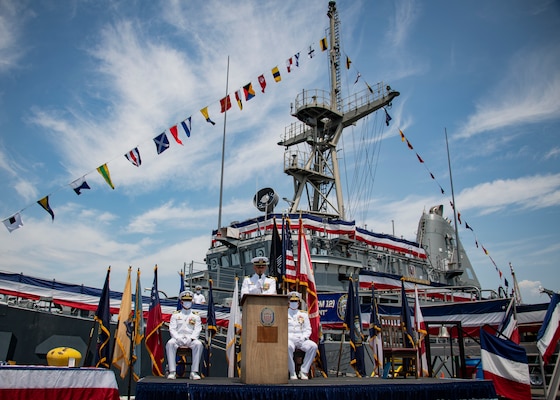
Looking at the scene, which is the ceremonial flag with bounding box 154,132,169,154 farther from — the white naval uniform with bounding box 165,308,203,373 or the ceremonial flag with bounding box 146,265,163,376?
the white naval uniform with bounding box 165,308,203,373

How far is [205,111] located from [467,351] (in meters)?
11.8

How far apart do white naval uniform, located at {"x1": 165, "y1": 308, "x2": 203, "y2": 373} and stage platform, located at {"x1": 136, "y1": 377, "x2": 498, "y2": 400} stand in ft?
5.93

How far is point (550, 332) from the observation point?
941 cm

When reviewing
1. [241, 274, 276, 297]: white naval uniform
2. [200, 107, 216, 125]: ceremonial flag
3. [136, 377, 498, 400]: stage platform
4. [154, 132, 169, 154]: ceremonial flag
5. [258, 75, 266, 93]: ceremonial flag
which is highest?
[258, 75, 266, 93]: ceremonial flag

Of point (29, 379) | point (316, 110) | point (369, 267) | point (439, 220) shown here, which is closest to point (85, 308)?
point (29, 379)

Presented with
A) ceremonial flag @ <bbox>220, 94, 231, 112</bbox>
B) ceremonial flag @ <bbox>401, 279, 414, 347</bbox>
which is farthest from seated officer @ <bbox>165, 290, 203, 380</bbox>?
ceremonial flag @ <bbox>220, 94, 231, 112</bbox>

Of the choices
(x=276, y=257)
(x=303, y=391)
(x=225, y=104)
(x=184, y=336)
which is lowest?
(x=303, y=391)

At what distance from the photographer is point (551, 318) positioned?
372 inches

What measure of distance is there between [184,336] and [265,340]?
2.45 m

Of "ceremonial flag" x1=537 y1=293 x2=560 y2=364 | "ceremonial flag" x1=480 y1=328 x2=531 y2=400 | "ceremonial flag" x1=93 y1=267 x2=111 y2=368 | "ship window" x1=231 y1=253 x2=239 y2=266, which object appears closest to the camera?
"ceremonial flag" x1=480 y1=328 x2=531 y2=400

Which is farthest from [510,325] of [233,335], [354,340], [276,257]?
[233,335]

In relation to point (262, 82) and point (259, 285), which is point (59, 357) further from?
point (262, 82)

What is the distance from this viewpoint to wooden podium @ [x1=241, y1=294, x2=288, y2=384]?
5527mm

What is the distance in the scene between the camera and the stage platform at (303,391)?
5160 mm
